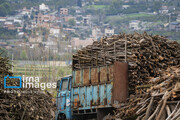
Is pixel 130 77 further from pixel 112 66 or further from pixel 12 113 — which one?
pixel 12 113

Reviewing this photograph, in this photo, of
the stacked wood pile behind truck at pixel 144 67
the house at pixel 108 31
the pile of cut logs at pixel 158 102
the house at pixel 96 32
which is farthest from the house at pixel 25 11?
the pile of cut logs at pixel 158 102

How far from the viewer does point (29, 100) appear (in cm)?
1162

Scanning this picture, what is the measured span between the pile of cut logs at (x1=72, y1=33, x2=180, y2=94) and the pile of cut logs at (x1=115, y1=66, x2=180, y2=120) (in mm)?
1379

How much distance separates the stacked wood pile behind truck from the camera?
1144 centimetres

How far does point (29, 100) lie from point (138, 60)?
17.6 ft

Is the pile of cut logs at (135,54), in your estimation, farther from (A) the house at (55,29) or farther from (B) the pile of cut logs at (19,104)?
(A) the house at (55,29)

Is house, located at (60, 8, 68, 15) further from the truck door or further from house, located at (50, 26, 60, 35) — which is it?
the truck door

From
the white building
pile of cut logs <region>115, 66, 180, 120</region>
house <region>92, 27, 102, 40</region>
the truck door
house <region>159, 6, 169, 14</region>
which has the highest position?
the white building

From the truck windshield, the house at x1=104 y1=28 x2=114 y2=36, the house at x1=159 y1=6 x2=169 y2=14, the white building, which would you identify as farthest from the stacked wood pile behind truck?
the white building

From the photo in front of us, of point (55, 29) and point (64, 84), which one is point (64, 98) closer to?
point (64, 84)

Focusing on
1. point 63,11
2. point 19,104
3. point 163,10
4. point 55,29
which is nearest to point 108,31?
point 55,29

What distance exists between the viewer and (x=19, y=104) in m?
10.7

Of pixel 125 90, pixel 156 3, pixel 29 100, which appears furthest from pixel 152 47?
pixel 156 3

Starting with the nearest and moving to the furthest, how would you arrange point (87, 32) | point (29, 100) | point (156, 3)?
point (29, 100) → point (87, 32) → point (156, 3)
